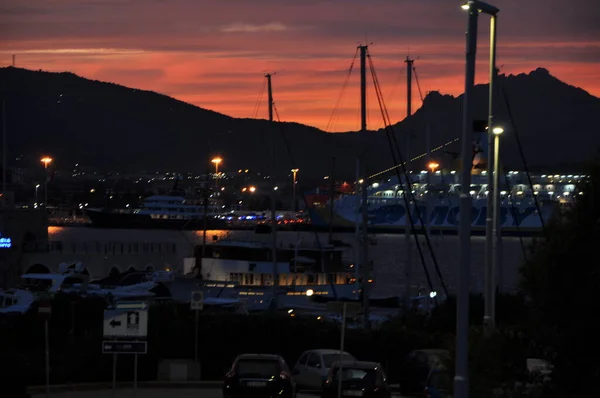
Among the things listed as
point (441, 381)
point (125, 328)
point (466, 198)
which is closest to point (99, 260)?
point (125, 328)

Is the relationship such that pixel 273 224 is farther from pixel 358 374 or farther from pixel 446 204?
pixel 446 204

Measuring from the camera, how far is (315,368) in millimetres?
18797

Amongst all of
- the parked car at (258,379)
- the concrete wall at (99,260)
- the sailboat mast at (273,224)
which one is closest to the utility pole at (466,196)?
the parked car at (258,379)

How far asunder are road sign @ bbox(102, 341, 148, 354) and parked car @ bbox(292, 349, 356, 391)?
4.32 meters

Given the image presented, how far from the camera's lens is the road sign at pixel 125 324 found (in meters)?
14.8

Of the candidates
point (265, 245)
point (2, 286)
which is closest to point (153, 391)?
point (2, 286)

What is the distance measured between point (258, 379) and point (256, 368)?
252mm

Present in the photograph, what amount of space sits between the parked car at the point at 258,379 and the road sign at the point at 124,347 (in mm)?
1920

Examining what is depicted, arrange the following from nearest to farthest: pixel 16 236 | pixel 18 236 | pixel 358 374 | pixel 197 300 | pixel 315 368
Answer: pixel 358 374, pixel 315 368, pixel 197 300, pixel 16 236, pixel 18 236

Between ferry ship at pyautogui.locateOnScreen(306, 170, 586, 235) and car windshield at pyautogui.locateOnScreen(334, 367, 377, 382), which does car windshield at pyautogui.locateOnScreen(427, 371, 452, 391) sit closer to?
car windshield at pyautogui.locateOnScreen(334, 367, 377, 382)

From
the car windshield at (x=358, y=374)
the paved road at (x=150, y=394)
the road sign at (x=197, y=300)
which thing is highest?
the road sign at (x=197, y=300)

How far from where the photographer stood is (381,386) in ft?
52.3

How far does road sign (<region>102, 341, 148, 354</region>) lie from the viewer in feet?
48.1

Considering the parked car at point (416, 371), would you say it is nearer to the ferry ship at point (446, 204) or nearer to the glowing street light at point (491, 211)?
the glowing street light at point (491, 211)
